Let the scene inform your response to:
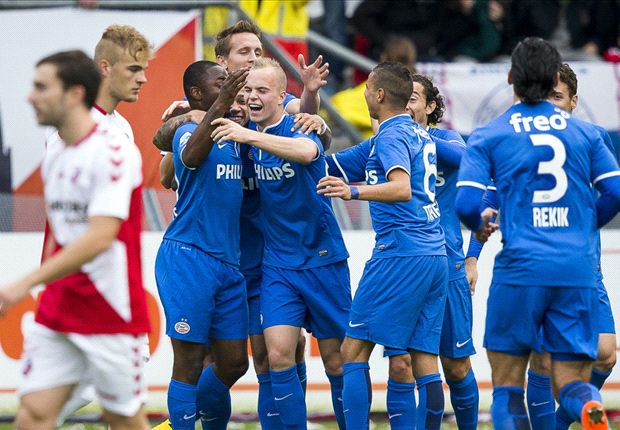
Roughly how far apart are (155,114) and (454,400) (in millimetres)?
3227

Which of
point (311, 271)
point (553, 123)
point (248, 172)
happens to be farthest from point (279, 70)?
point (553, 123)

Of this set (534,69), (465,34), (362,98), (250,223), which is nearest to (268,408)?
(250,223)

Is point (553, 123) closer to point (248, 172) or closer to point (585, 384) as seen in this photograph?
point (585, 384)

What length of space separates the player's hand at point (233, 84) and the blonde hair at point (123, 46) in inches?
17.4

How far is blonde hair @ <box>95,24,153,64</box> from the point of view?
263 inches

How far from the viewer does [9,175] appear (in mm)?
9164

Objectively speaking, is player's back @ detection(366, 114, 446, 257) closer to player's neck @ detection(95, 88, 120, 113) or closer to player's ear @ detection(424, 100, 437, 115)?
player's ear @ detection(424, 100, 437, 115)

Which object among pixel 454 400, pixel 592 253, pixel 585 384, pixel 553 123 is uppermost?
pixel 553 123

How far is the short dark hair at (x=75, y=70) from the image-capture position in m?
5.39

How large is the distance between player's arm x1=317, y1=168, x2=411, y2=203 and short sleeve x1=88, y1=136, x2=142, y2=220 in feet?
4.67

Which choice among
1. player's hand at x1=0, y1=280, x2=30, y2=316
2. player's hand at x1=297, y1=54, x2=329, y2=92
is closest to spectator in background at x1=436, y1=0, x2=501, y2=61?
player's hand at x1=297, y1=54, x2=329, y2=92

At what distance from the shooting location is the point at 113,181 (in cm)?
538

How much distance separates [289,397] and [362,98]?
429 cm

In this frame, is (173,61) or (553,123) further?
(173,61)
